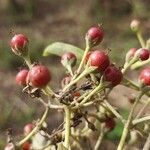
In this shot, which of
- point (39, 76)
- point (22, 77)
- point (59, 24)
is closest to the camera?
point (39, 76)

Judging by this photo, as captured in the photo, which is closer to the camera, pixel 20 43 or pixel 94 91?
pixel 94 91

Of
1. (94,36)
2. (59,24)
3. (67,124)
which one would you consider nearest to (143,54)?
(94,36)

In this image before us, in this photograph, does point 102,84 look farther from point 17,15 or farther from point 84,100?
point 17,15

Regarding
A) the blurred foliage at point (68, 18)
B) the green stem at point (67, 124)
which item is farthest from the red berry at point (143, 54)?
the blurred foliage at point (68, 18)

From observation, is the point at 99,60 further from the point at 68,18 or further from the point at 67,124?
the point at 68,18

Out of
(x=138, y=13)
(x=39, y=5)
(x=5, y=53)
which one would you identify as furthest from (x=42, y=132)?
(x=39, y=5)

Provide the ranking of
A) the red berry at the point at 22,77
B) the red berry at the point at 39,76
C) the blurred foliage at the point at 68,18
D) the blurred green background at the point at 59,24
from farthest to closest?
the blurred foliage at the point at 68,18 < the blurred green background at the point at 59,24 < the red berry at the point at 22,77 < the red berry at the point at 39,76

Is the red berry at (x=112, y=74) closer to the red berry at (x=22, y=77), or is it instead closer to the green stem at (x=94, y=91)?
the green stem at (x=94, y=91)
